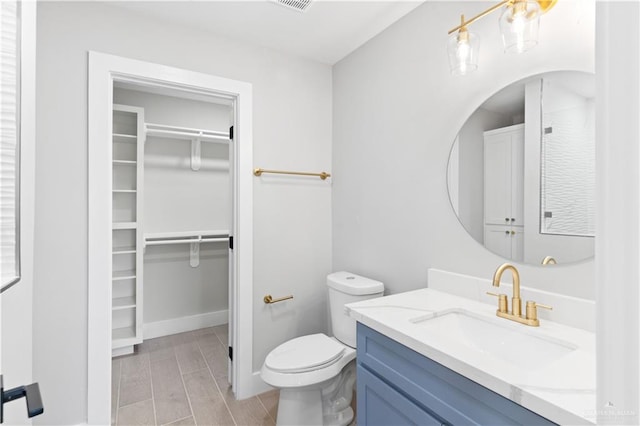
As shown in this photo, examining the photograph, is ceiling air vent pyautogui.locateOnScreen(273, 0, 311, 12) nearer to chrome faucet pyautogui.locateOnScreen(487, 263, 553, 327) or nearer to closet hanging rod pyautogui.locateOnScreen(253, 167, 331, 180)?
closet hanging rod pyautogui.locateOnScreen(253, 167, 331, 180)

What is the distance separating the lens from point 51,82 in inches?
64.1

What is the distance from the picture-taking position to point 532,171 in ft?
4.25

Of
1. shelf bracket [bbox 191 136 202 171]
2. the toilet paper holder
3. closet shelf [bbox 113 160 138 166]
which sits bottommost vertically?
the toilet paper holder

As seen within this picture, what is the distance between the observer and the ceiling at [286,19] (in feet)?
5.81

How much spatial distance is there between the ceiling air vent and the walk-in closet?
111 centimetres

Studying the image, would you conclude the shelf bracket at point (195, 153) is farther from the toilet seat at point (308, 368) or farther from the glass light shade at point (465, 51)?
the glass light shade at point (465, 51)

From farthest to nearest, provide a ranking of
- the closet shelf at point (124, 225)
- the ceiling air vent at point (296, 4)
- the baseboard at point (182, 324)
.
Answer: the baseboard at point (182, 324) → the closet shelf at point (124, 225) → the ceiling air vent at point (296, 4)

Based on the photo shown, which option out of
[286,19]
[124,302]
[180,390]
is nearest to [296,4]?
[286,19]

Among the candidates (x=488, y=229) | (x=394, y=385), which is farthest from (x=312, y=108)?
(x=394, y=385)

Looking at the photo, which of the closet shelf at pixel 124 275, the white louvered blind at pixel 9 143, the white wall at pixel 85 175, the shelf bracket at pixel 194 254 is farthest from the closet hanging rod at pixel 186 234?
the white louvered blind at pixel 9 143

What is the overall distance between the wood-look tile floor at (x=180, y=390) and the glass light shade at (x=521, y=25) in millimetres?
2232

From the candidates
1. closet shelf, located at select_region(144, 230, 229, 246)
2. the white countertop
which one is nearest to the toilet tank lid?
the white countertop

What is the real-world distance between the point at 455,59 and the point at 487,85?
20 cm

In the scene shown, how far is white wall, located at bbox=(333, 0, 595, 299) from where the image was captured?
123 cm
